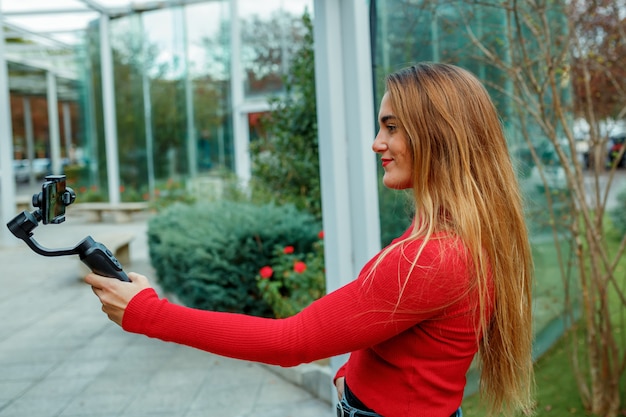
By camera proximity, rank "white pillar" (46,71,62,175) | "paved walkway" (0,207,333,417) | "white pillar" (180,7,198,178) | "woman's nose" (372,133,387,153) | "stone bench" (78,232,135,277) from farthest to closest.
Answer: "white pillar" (46,71,62,175)
"white pillar" (180,7,198,178)
"stone bench" (78,232,135,277)
"paved walkway" (0,207,333,417)
"woman's nose" (372,133,387,153)

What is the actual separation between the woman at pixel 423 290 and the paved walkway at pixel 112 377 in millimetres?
2804

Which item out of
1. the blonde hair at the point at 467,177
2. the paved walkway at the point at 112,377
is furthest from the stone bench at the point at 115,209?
the blonde hair at the point at 467,177

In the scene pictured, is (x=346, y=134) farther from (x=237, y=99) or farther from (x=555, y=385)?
(x=237, y=99)

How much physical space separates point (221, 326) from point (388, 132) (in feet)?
1.73

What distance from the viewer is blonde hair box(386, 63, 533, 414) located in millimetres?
1317

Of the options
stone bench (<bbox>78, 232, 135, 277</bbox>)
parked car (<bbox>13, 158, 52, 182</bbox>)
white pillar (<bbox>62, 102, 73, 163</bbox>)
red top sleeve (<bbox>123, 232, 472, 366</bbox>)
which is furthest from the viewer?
parked car (<bbox>13, 158, 52, 182</bbox>)

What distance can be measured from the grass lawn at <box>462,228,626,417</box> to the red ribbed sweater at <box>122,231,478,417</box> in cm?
215

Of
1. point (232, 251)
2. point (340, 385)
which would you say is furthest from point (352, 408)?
Answer: point (232, 251)

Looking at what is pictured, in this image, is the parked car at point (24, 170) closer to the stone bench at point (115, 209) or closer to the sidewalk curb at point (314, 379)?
the stone bench at point (115, 209)

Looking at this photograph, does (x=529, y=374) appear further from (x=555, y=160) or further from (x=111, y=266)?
(x=555, y=160)

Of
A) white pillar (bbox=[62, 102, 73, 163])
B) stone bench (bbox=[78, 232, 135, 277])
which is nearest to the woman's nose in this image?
stone bench (bbox=[78, 232, 135, 277])

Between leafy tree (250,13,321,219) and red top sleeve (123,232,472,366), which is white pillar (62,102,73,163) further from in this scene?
red top sleeve (123,232,472,366)

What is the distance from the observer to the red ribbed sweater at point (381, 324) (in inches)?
49.3

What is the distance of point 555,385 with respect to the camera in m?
4.36
